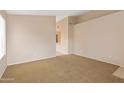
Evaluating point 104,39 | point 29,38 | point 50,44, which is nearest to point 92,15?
point 104,39

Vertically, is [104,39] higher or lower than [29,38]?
lower

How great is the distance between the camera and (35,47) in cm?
592

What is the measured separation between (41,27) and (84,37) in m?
2.71

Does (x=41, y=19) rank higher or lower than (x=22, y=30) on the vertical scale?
higher

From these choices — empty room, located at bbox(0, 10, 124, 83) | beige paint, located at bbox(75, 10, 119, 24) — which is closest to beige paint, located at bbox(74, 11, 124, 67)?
empty room, located at bbox(0, 10, 124, 83)

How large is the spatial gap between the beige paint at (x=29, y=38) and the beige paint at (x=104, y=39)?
196 cm

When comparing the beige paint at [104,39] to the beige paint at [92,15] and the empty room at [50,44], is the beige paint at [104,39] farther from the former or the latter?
the beige paint at [92,15]

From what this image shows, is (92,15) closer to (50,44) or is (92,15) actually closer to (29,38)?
(50,44)

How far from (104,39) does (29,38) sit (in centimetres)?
363

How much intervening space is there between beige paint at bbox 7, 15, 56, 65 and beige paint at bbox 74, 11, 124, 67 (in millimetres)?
1957

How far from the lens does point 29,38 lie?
5645 mm
